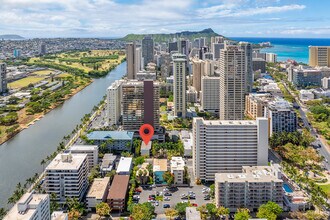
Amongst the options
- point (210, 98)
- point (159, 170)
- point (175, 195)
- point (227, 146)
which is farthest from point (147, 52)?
point (175, 195)

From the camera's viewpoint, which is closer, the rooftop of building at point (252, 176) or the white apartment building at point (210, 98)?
the rooftop of building at point (252, 176)

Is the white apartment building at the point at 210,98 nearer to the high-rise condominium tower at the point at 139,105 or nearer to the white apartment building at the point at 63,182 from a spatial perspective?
the high-rise condominium tower at the point at 139,105

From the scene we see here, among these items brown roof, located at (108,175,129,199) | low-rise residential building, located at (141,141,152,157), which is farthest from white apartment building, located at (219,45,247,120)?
brown roof, located at (108,175,129,199)

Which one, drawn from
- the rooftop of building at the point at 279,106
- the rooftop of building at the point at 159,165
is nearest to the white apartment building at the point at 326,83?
the rooftop of building at the point at 279,106

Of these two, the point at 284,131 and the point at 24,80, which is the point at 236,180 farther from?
the point at 24,80

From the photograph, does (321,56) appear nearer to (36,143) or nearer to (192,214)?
(36,143)

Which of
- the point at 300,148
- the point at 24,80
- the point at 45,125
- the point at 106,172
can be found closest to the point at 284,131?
the point at 300,148
